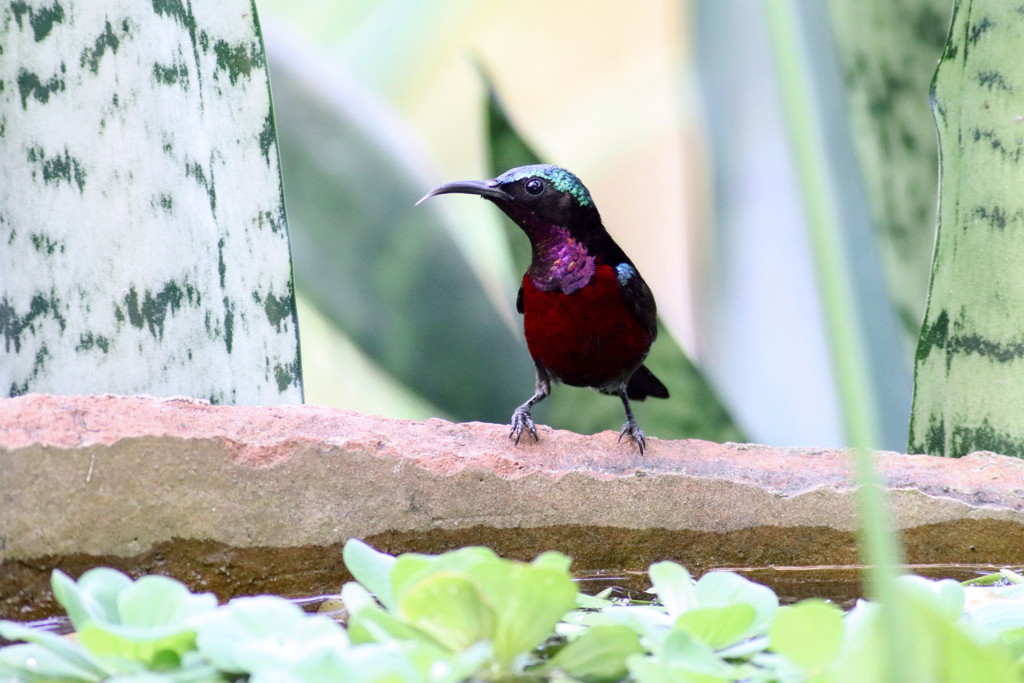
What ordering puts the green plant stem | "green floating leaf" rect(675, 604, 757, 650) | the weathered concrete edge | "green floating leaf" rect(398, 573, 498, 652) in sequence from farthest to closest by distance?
the weathered concrete edge
"green floating leaf" rect(675, 604, 757, 650)
"green floating leaf" rect(398, 573, 498, 652)
the green plant stem

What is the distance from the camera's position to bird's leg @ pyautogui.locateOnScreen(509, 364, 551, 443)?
1155 millimetres

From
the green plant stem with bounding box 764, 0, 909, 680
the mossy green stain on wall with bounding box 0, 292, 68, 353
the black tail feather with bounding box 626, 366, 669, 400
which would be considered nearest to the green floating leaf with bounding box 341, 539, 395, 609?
the green plant stem with bounding box 764, 0, 909, 680

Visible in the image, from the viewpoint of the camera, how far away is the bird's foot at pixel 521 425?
112 cm

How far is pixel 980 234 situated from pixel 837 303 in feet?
3.41

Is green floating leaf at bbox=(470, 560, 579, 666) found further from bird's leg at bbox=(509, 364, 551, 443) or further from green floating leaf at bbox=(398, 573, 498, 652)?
bird's leg at bbox=(509, 364, 551, 443)

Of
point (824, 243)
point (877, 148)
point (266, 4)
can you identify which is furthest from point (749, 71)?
point (266, 4)

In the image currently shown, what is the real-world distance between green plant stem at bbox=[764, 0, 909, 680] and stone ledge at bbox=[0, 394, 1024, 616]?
2.28 feet

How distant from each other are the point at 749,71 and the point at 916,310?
510 mm

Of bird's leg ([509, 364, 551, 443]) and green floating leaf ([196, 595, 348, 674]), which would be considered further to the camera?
bird's leg ([509, 364, 551, 443])

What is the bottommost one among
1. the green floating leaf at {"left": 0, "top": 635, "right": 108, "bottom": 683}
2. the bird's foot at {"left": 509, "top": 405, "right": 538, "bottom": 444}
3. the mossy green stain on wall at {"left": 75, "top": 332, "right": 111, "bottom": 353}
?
the green floating leaf at {"left": 0, "top": 635, "right": 108, "bottom": 683}

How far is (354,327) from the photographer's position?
5.27 feet

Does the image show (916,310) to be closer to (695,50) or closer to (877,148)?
(877,148)

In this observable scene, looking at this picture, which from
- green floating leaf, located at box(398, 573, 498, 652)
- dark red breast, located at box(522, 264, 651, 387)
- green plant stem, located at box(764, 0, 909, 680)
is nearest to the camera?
green plant stem, located at box(764, 0, 909, 680)

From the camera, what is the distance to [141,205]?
1073 millimetres
